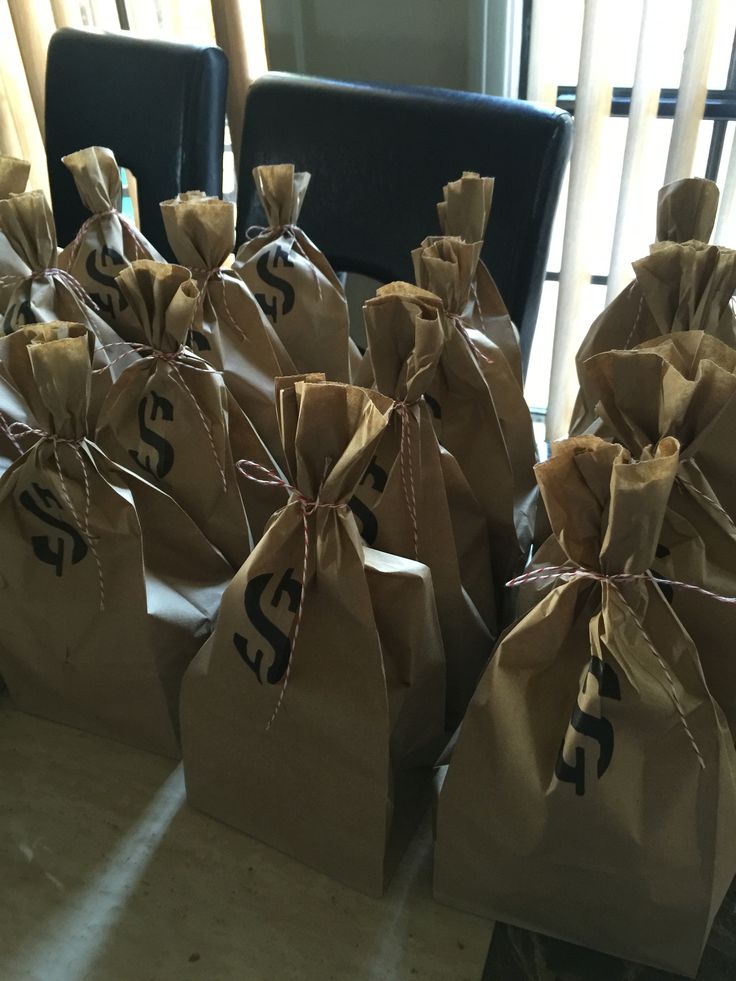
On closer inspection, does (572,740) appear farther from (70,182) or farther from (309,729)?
(70,182)

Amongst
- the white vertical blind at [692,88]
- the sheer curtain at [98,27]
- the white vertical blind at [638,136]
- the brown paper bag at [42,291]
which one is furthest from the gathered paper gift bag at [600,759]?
the sheer curtain at [98,27]

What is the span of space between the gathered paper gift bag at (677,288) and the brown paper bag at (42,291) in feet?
1.60

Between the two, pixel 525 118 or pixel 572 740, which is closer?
pixel 572 740

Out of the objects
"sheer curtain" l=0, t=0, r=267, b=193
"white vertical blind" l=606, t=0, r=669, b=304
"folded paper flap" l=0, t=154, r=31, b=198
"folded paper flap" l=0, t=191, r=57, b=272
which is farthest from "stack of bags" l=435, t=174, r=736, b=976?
"sheer curtain" l=0, t=0, r=267, b=193

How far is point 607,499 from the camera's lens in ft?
1.71

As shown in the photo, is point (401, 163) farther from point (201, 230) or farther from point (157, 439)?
point (157, 439)

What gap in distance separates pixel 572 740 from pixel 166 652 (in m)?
0.36

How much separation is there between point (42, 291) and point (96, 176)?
0.20 meters

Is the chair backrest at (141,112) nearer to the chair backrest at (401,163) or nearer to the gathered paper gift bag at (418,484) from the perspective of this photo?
the chair backrest at (401,163)

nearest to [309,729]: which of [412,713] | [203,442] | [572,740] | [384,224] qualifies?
[412,713]

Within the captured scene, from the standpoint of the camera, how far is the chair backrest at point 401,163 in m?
1.08

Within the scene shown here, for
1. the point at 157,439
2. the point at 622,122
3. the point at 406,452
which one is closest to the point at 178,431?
the point at 157,439

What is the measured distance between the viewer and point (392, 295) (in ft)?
2.11

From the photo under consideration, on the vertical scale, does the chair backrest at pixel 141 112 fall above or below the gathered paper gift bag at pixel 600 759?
above
